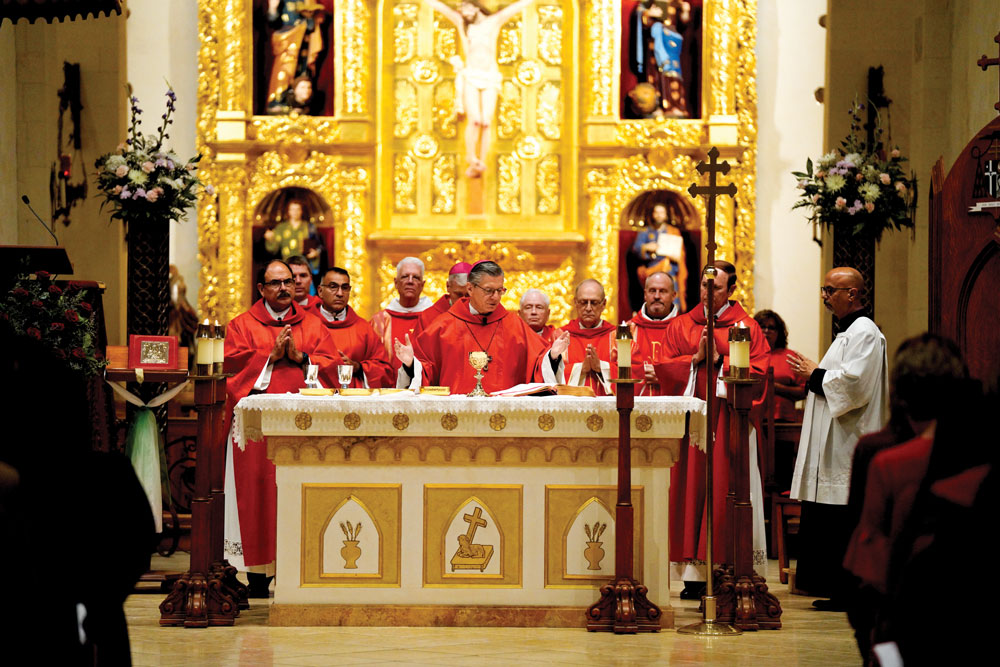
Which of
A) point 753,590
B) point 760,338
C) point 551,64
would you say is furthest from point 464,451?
point 551,64

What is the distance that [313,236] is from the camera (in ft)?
39.8

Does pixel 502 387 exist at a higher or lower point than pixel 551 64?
lower

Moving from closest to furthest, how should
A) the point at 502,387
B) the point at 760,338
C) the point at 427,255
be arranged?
1. the point at 502,387
2. the point at 760,338
3. the point at 427,255

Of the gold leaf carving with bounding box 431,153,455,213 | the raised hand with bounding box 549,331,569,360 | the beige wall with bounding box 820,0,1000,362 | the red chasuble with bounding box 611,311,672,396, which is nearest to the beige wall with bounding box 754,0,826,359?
the beige wall with bounding box 820,0,1000,362

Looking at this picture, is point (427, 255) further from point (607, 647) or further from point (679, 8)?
point (607, 647)

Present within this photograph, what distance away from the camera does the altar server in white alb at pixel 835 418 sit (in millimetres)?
7730

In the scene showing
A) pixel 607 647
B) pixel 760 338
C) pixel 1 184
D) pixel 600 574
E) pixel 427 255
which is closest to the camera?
pixel 607 647

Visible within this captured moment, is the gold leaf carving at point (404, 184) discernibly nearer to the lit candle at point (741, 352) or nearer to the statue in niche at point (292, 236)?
the statue in niche at point (292, 236)

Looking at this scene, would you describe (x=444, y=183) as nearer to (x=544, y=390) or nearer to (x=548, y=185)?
(x=548, y=185)

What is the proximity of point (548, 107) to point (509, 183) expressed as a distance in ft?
2.60

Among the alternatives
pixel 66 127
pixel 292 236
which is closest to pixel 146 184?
pixel 292 236

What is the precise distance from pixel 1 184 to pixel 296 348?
406 cm

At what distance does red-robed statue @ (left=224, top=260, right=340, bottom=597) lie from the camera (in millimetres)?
7891

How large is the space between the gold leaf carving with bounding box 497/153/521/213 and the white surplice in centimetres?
484
